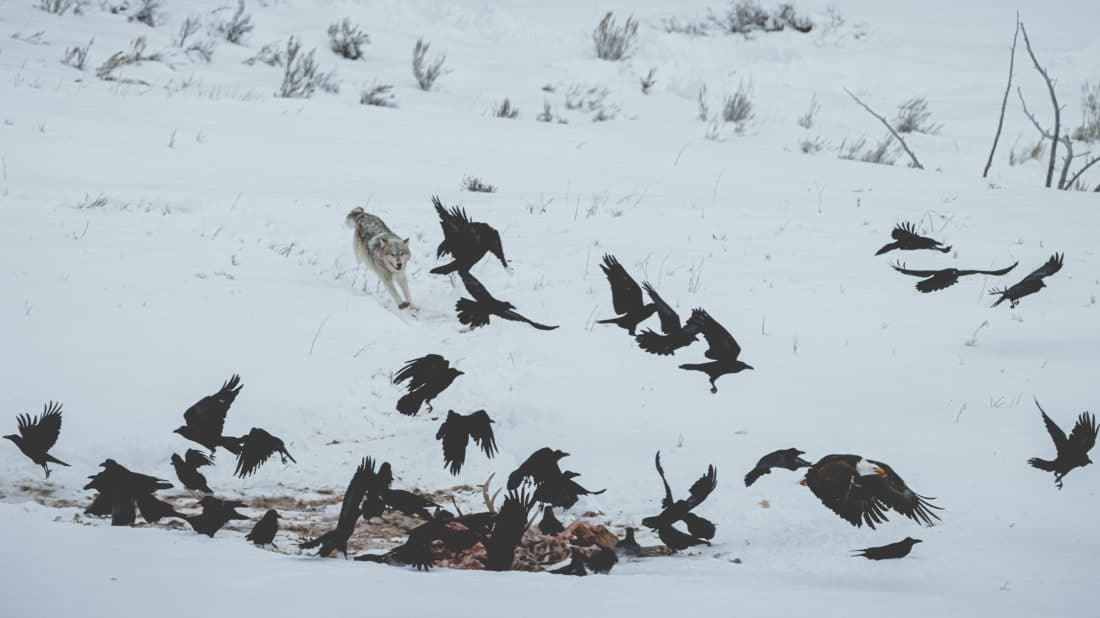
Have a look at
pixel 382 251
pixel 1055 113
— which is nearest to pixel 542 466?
pixel 382 251

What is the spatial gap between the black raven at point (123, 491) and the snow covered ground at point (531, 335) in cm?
24

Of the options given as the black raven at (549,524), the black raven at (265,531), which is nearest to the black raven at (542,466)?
the black raven at (549,524)

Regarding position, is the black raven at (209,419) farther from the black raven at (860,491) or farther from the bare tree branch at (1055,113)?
the bare tree branch at (1055,113)

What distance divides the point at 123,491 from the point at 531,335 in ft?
10.4

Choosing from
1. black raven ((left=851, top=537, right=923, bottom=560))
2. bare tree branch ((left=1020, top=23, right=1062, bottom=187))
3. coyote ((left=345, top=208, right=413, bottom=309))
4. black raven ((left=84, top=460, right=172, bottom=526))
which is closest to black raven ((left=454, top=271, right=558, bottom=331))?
black raven ((left=84, top=460, right=172, bottom=526))

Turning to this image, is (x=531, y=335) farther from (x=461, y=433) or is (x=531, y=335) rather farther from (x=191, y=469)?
(x=461, y=433)

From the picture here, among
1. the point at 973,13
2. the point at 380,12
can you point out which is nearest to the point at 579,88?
the point at 380,12

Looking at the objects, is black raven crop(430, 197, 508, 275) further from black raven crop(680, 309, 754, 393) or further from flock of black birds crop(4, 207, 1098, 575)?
black raven crop(680, 309, 754, 393)

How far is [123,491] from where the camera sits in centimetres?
267

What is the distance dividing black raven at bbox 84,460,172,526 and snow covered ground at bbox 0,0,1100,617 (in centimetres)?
24

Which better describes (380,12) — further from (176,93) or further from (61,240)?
(61,240)

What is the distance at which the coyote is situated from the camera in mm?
5914

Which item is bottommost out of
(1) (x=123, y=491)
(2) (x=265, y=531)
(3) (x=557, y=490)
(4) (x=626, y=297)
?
(2) (x=265, y=531)

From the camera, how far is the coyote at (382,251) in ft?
19.4
